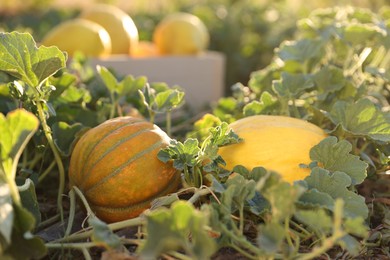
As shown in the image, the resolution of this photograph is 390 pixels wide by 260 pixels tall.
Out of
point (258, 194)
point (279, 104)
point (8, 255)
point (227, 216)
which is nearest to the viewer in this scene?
point (8, 255)

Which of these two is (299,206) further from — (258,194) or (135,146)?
(135,146)

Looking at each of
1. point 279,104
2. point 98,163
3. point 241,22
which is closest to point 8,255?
point 98,163

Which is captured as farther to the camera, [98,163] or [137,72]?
[137,72]

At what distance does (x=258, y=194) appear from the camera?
1.42m

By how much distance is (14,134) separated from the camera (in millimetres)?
1184

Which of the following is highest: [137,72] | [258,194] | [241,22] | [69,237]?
[258,194]

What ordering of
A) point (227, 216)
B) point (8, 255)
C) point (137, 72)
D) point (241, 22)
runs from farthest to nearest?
point (241, 22) → point (137, 72) → point (227, 216) → point (8, 255)

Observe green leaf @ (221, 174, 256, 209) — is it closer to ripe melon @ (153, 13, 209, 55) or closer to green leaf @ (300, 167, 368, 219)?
green leaf @ (300, 167, 368, 219)

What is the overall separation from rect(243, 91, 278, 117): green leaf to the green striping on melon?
36cm

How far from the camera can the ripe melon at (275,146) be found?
5.41ft

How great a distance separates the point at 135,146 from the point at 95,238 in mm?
409

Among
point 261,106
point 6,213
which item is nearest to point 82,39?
point 261,106

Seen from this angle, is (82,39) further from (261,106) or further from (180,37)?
(261,106)

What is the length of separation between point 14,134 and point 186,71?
→ 2.20 m
